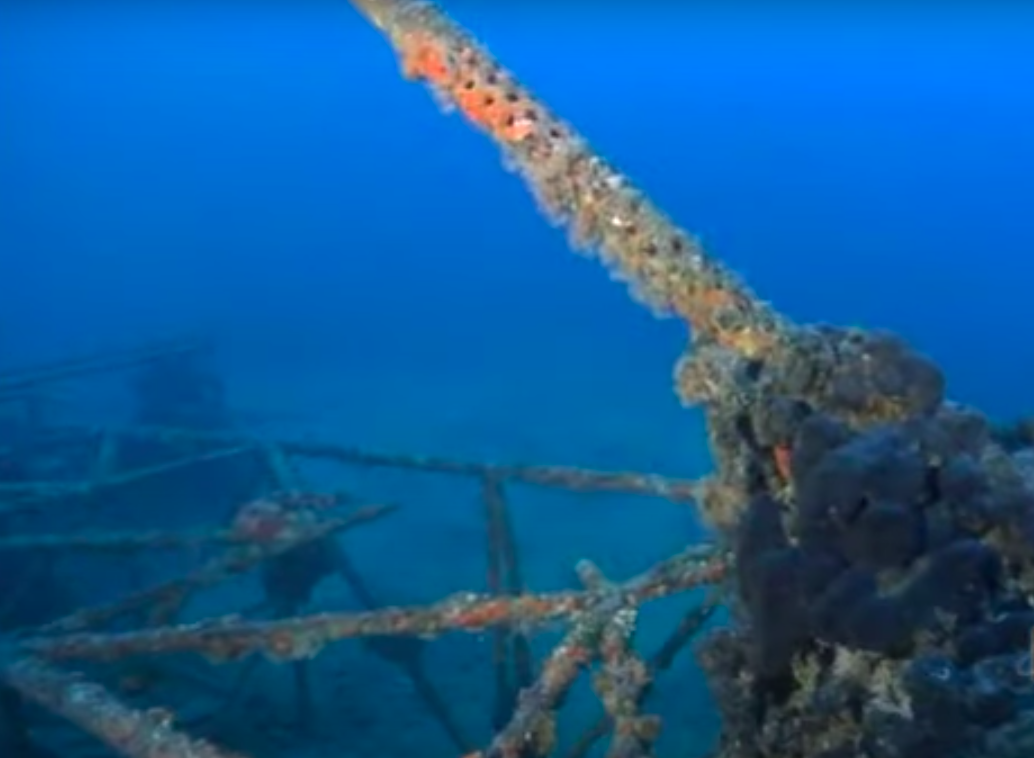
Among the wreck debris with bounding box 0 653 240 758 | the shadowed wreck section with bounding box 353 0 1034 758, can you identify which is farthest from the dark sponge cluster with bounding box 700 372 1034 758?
the wreck debris with bounding box 0 653 240 758

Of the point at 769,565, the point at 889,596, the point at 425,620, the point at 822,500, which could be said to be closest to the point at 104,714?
the point at 425,620

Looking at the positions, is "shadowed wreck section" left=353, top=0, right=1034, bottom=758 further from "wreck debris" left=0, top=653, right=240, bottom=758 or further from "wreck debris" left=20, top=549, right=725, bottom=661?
"wreck debris" left=0, top=653, right=240, bottom=758

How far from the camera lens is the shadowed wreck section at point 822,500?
11.6 feet

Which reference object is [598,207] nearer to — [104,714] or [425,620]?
[425,620]

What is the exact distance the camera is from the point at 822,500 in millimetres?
3682

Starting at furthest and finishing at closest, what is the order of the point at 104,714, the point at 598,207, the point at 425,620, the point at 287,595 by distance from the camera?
the point at 287,595 → the point at 425,620 → the point at 104,714 → the point at 598,207

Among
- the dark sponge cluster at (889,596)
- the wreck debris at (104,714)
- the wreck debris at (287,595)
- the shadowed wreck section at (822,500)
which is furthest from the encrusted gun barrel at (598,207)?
the wreck debris at (104,714)

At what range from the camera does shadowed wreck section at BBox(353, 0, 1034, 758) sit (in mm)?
3539

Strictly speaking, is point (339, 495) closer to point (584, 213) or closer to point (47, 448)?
point (584, 213)

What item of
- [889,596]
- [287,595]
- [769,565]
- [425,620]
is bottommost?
[889,596]

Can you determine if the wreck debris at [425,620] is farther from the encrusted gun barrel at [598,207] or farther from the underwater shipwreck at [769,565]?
the encrusted gun barrel at [598,207]

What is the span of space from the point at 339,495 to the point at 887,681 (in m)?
5.29

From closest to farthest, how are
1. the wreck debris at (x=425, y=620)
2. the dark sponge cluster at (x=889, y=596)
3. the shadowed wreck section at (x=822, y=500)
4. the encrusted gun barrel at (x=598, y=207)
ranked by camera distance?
the dark sponge cluster at (x=889, y=596) → the shadowed wreck section at (x=822, y=500) → the encrusted gun barrel at (x=598, y=207) → the wreck debris at (x=425, y=620)

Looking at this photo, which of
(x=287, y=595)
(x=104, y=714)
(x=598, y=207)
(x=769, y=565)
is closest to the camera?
(x=769, y=565)
